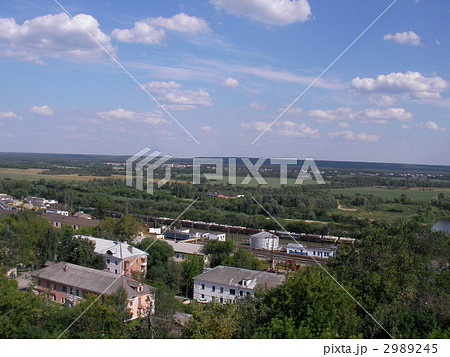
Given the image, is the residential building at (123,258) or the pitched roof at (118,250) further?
the pitched roof at (118,250)

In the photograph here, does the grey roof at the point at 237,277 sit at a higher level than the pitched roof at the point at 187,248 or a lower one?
higher

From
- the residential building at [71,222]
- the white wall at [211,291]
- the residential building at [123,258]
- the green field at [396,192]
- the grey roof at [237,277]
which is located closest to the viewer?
the grey roof at [237,277]

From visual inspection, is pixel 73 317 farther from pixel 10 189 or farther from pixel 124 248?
pixel 10 189

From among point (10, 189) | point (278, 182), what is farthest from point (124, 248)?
point (10, 189)

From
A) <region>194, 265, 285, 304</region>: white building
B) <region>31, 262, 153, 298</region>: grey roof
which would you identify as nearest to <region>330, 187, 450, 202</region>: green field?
<region>194, 265, 285, 304</region>: white building

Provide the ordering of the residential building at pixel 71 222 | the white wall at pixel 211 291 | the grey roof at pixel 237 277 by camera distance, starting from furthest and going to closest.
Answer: the residential building at pixel 71 222, the white wall at pixel 211 291, the grey roof at pixel 237 277

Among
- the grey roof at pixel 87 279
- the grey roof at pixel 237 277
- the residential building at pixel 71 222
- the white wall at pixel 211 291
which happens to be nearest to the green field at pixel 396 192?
the residential building at pixel 71 222

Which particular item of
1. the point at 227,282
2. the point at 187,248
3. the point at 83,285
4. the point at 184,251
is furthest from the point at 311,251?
the point at 83,285

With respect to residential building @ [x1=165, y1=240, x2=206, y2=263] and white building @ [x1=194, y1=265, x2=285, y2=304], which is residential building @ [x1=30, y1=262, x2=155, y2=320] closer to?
white building @ [x1=194, y1=265, x2=285, y2=304]

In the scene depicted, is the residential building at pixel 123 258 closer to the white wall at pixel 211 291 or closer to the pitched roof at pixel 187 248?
the white wall at pixel 211 291
